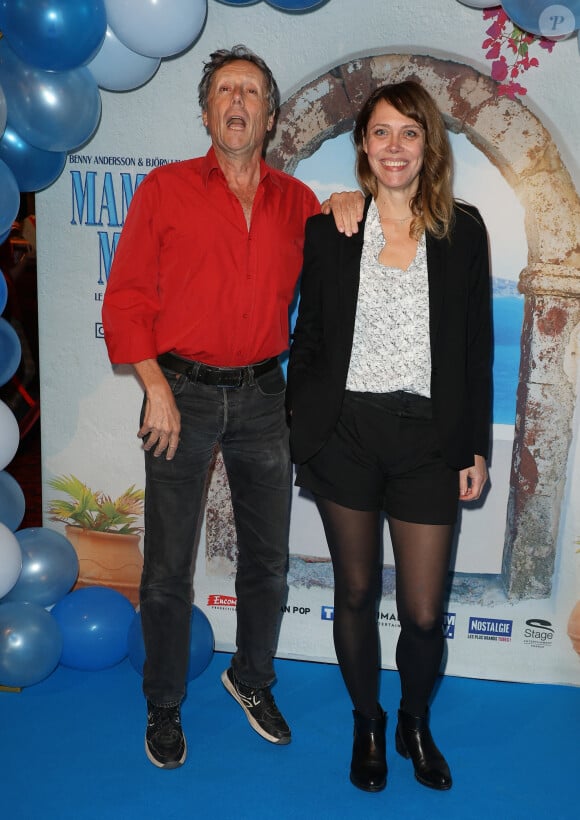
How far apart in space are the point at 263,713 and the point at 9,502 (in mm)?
1148

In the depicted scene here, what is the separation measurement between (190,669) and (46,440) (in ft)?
3.42

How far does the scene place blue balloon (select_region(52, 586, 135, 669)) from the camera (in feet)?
9.84

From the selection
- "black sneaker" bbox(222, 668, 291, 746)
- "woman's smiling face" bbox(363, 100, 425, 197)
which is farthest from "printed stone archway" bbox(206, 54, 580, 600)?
"black sneaker" bbox(222, 668, 291, 746)

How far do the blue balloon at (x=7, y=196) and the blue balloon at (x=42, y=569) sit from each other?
1149 mm

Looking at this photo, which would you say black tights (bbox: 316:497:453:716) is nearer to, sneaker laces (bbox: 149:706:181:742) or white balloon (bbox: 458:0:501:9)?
sneaker laces (bbox: 149:706:181:742)

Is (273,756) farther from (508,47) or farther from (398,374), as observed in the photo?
(508,47)

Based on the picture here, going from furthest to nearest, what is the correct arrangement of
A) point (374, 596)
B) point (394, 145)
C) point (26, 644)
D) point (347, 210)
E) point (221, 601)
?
point (221, 601)
point (26, 644)
point (374, 596)
point (347, 210)
point (394, 145)

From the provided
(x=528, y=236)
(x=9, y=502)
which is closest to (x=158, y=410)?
(x=9, y=502)

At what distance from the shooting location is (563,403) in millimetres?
2904

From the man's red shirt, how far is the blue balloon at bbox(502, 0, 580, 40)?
34.3 inches

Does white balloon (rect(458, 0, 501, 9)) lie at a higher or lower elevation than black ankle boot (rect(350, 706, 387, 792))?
higher

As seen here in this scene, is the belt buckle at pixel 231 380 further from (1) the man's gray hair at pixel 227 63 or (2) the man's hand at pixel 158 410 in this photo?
(1) the man's gray hair at pixel 227 63

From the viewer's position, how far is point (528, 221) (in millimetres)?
2828

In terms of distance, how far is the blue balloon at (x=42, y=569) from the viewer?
3.01 meters
